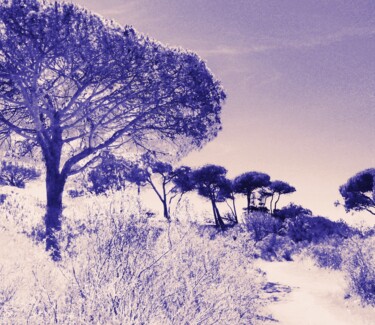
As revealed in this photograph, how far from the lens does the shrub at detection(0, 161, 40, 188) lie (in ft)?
102

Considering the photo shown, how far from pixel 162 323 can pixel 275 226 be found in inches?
970

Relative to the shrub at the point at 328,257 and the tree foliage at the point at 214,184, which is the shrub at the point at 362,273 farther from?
the tree foliage at the point at 214,184

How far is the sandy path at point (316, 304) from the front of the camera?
24.1 feet

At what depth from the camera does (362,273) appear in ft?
28.4

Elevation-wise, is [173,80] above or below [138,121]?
above

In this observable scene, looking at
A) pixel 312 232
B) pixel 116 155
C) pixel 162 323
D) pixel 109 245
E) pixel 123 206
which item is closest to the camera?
pixel 162 323

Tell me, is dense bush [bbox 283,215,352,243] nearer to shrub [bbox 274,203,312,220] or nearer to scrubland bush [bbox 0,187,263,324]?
shrub [bbox 274,203,312,220]

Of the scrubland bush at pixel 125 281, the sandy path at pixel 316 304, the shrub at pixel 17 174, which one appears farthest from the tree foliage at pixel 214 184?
the scrubland bush at pixel 125 281

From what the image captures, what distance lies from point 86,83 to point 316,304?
357 inches

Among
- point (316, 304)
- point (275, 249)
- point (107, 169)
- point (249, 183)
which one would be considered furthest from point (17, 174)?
point (316, 304)

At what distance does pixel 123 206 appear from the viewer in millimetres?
5852

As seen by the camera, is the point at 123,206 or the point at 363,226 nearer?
the point at 123,206

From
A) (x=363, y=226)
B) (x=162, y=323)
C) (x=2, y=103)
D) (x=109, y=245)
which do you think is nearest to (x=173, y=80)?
(x=2, y=103)

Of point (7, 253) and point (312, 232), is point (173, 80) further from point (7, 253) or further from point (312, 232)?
point (312, 232)
